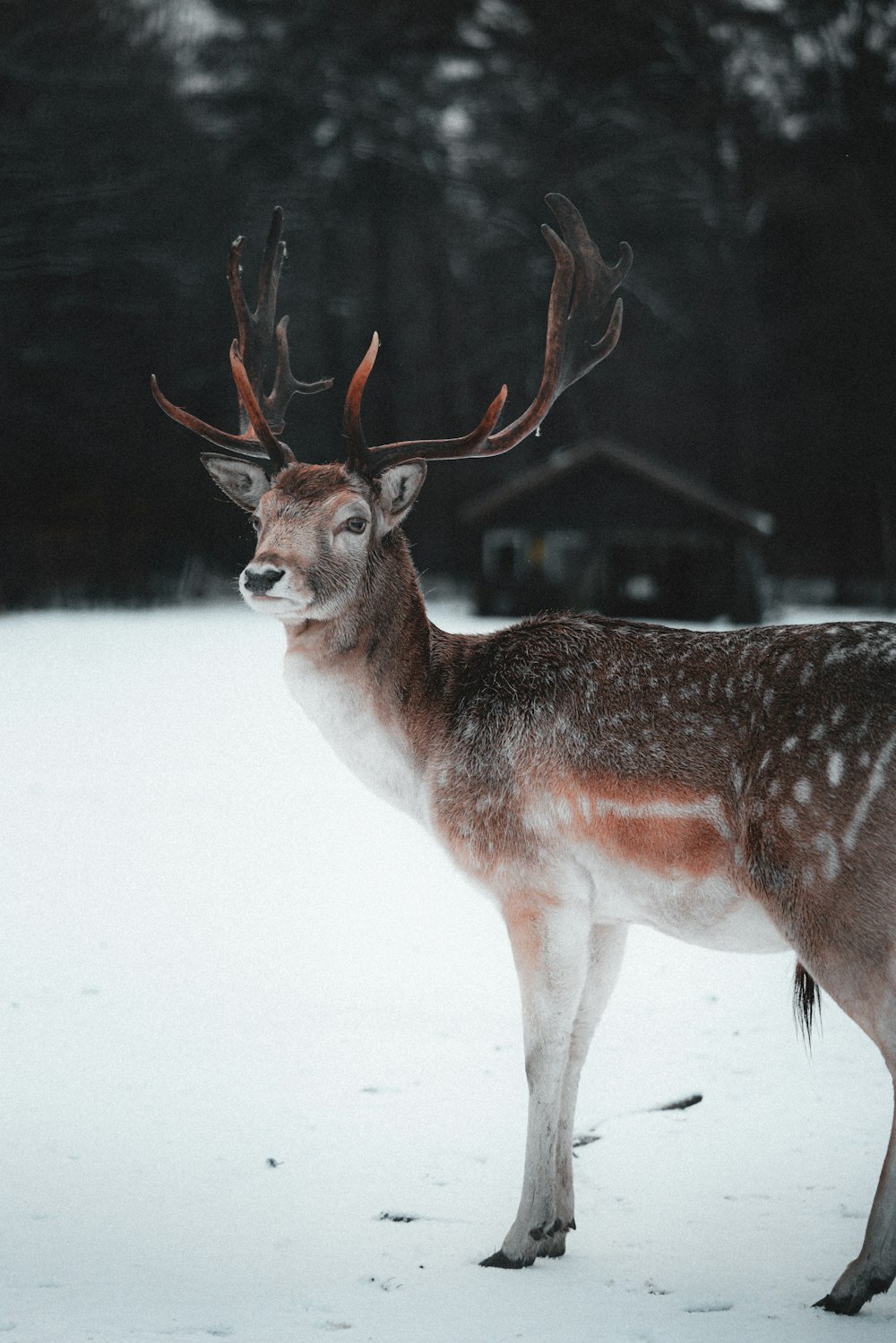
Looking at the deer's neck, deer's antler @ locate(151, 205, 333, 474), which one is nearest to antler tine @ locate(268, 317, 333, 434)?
deer's antler @ locate(151, 205, 333, 474)

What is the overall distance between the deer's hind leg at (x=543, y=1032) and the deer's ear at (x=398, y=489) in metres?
1.38

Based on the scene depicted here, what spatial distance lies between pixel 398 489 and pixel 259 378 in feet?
3.40

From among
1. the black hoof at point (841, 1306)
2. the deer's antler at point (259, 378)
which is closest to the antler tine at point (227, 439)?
the deer's antler at point (259, 378)

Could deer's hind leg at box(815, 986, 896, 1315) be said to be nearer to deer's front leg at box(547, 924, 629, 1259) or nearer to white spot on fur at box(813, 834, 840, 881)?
white spot on fur at box(813, 834, 840, 881)

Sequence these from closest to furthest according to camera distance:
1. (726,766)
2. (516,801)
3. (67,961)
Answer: (726,766) → (516,801) → (67,961)

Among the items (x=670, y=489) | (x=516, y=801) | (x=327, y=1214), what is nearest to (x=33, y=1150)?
(x=327, y=1214)

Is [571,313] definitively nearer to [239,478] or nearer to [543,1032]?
[239,478]

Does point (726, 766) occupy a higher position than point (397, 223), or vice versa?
point (397, 223)

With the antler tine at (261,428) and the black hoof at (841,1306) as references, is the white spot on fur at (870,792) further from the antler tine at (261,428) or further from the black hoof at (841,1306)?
the antler tine at (261,428)

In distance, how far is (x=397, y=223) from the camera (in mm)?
31141

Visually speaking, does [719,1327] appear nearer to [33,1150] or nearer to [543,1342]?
[543,1342]

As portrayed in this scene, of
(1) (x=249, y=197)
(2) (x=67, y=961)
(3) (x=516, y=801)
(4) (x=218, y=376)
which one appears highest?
(1) (x=249, y=197)

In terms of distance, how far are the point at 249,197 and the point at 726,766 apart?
2600cm

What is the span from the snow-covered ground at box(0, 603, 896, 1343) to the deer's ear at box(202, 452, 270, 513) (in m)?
2.29
